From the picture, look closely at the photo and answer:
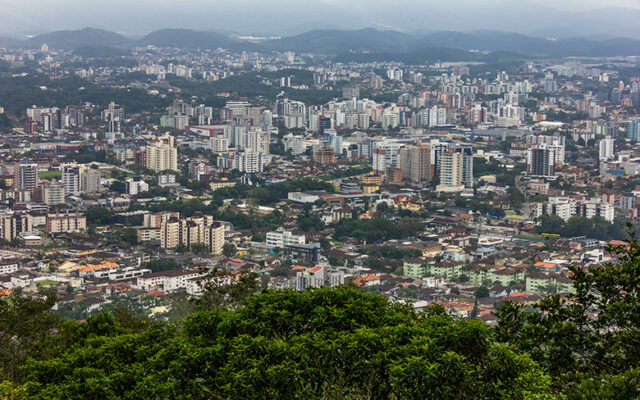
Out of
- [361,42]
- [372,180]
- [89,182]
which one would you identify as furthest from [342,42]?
[89,182]

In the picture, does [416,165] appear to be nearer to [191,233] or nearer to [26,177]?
[191,233]

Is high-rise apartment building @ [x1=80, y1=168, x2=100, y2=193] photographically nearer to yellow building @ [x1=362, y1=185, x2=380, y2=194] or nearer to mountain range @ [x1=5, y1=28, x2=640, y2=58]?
yellow building @ [x1=362, y1=185, x2=380, y2=194]

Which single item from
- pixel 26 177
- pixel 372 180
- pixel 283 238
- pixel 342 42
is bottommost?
pixel 283 238

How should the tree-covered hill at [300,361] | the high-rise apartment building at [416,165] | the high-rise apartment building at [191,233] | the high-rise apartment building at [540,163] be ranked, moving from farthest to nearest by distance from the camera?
the high-rise apartment building at [540,163], the high-rise apartment building at [416,165], the high-rise apartment building at [191,233], the tree-covered hill at [300,361]

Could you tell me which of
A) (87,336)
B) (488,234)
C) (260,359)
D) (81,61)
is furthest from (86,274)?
(81,61)

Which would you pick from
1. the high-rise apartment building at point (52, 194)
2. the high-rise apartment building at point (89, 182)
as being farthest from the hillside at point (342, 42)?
the high-rise apartment building at point (52, 194)

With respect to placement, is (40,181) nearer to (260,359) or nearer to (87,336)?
(87,336)

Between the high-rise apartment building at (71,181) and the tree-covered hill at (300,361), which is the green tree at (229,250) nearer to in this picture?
the high-rise apartment building at (71,181)

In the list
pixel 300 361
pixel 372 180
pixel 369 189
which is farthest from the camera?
pixel 372 180
